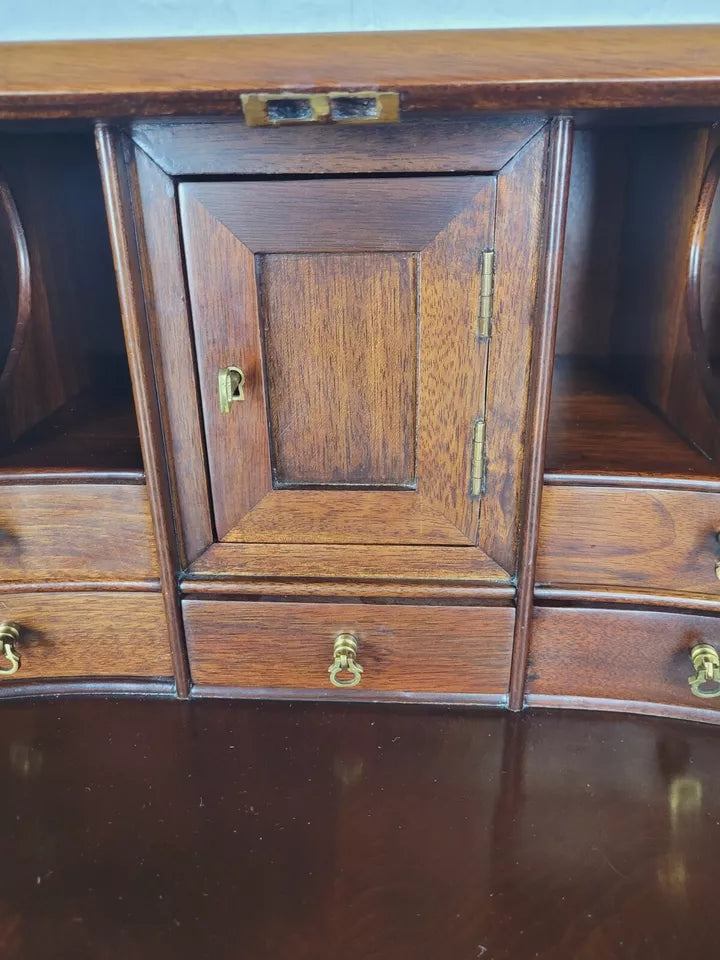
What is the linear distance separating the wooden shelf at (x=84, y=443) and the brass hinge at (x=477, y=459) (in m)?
0.30

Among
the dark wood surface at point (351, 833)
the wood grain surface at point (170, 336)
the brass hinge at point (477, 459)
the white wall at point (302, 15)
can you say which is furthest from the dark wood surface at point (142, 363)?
the white wall at point (302, 15)

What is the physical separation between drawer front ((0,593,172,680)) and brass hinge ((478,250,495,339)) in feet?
1.30

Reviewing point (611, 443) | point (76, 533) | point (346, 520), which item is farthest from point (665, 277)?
point (76, 533)

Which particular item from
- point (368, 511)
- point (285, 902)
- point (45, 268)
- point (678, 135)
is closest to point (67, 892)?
point (285, 902)

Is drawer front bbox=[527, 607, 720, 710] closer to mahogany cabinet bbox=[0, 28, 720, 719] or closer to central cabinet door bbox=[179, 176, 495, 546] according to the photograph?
mahogany cabinet bbox=[0, 28, 720, 719]

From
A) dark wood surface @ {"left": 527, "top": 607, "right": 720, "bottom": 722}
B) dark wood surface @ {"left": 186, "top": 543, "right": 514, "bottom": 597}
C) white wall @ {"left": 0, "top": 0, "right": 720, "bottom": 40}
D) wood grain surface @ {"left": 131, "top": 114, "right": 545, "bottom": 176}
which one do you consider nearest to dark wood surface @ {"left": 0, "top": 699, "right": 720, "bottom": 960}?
dark wood surface @ {"left": 527, "top": 607, "right": 720, "bottom": 722}

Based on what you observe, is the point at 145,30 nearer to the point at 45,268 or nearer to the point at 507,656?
the point at 45,268

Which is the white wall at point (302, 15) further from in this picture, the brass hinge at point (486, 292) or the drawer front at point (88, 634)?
the drawer front at point (88, 634)

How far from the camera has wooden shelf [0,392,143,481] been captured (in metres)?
0.67

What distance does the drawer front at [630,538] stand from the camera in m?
0.65

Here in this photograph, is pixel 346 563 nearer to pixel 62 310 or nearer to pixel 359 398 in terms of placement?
pixel 359 398

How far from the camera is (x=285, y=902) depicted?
0.55 m

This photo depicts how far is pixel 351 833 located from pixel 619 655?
0.30m

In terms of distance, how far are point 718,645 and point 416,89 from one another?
1.80 feet
